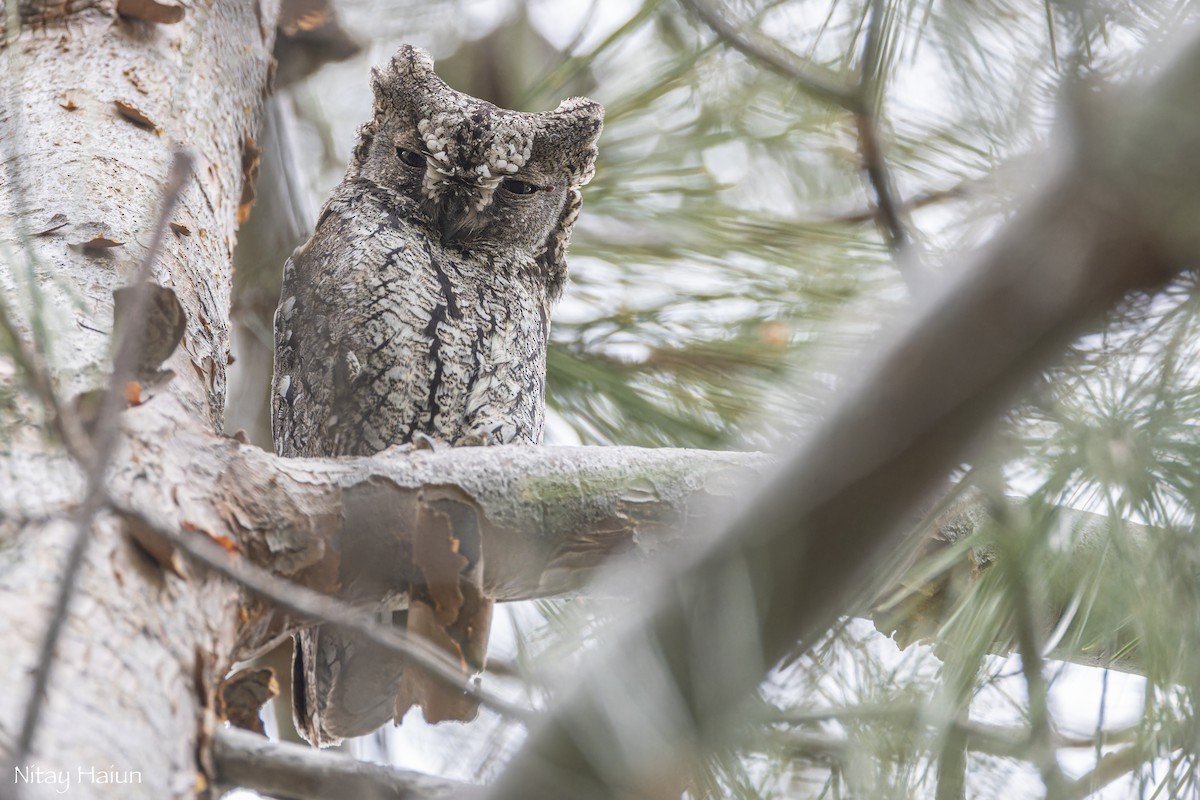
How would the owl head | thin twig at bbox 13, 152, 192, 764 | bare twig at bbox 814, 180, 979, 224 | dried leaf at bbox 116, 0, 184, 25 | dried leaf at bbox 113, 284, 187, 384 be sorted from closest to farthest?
thin twig at bbox 13, 152, 192, 764
dried leaf at bbox 113, 284, 187, 384
bare twig at bbox 814, 180, 979, 224
dried leaf at bbox 116, 0, 184, 25
the owl head

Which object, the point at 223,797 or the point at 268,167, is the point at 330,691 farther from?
the point at 268,167

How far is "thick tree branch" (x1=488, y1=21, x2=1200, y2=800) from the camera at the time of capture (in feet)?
1.74

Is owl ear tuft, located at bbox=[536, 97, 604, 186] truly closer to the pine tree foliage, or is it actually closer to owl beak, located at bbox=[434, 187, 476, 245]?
owl beak, located at bbox=[434, 187, 476, 245]

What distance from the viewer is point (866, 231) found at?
1.79 meters

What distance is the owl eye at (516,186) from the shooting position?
2.23 meters

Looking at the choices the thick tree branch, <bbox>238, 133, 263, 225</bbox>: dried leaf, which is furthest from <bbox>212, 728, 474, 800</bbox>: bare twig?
<bbox>238, 133, 263, 225</bbox>: dried leaf

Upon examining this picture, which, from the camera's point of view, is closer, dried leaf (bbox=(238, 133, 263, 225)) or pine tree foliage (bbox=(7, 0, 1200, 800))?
pine tree foliage (bbox=(7, 0, 1200, 800))

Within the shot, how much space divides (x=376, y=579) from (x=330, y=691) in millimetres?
665

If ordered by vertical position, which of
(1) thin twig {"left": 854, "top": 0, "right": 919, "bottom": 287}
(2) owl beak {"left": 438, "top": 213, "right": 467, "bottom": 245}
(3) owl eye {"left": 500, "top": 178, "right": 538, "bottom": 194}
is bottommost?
(1) thin twig {"left": 854, "top": 0, "right": 919, "bottom": 287}

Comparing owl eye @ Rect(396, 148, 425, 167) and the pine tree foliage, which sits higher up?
owl eye @ Rect(396, 148, 425, 167)

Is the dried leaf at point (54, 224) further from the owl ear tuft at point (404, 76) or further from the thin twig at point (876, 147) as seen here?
the thin twig at point (876, 147)

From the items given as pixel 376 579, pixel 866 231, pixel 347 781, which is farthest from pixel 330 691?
pixel 866 231

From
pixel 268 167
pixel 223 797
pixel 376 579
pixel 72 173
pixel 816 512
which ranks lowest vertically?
pixel 223 797

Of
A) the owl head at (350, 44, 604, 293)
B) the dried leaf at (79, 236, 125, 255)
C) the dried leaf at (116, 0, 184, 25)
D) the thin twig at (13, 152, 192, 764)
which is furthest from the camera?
the owl head at (350, 44, 604, 293)
